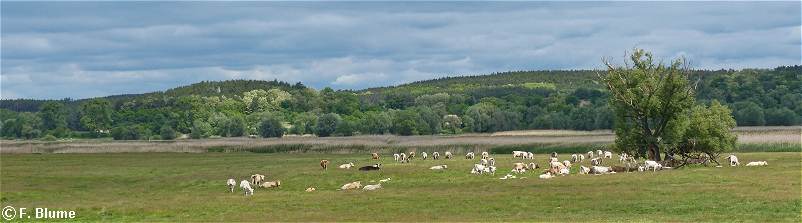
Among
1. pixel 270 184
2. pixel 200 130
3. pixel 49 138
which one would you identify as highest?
pixel 200 130

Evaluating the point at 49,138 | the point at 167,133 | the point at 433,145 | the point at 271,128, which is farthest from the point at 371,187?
the point at 49,138

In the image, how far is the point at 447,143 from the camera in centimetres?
10450

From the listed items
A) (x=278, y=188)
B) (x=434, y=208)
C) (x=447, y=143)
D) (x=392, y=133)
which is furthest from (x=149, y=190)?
(x=392, y=133)

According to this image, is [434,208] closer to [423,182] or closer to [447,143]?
[423,182]

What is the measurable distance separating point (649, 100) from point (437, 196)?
21.9m

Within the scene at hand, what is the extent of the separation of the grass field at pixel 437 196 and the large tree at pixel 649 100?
15.7 feet

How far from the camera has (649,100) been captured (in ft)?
193

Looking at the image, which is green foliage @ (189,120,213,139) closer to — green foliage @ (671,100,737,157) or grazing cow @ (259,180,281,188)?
grazing cow @ (259,180,281,188)

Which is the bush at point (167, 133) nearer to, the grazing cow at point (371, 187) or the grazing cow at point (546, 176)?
the grazing cow at point (546, 176)

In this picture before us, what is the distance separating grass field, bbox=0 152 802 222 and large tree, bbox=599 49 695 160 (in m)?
4.79

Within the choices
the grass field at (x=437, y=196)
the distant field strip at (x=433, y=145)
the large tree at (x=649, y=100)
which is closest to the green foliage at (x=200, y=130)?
the distant field strip at (x=433, y=145)

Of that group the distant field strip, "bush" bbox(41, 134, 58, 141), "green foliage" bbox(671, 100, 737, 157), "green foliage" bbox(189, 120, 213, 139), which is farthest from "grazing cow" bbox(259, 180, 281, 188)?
"bush" bbox(41, 134, 58, 141)

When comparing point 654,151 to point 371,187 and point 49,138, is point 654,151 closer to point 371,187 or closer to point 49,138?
point 371,187

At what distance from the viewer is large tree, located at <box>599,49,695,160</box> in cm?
5888
